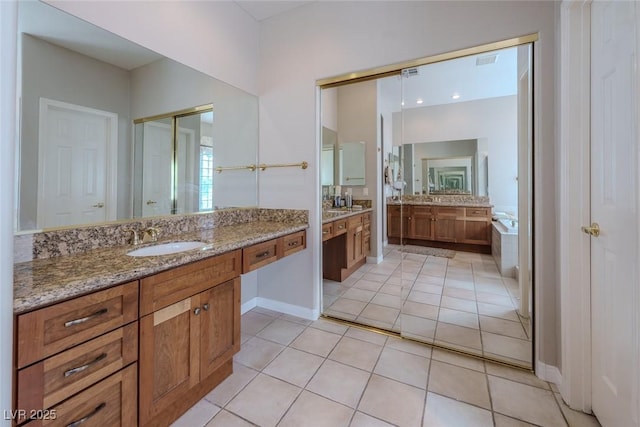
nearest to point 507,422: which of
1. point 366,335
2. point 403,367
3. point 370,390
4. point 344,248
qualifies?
point 403,367

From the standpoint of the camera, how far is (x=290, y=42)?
240 cm

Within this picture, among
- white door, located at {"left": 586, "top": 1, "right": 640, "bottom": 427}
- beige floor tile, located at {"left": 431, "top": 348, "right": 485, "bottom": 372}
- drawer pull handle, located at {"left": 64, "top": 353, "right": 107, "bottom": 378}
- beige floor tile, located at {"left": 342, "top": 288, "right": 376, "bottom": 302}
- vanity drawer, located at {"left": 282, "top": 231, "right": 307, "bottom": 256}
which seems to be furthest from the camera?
beige floor tile, located at {"left": 342, "top": 288, "right": 376, "bottom": 302}

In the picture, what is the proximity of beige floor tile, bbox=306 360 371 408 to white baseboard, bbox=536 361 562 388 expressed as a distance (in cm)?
105

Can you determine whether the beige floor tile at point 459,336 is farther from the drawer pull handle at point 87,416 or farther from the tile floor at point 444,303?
the drawer pull handle at point 87,416

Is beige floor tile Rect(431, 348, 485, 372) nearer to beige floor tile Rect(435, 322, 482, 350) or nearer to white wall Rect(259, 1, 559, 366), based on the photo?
beige floor tile Rect(435, 322, 482, 350)

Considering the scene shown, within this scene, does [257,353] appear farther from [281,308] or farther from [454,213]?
[454,213]

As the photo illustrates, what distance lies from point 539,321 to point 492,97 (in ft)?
8.80

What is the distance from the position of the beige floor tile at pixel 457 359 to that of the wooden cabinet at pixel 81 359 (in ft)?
5.88

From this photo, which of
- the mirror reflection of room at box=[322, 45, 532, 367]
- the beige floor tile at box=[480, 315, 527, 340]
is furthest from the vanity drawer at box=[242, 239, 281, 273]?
the beige floor tile at box=[480, 315, 527, 340]

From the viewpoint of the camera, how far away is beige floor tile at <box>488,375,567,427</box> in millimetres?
1337

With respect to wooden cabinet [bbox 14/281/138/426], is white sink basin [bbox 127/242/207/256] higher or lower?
higher

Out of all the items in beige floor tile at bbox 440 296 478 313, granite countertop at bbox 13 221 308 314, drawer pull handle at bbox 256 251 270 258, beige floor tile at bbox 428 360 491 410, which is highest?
granite countertop at bbox 13 221 308 314

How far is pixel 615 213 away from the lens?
1.14 metres

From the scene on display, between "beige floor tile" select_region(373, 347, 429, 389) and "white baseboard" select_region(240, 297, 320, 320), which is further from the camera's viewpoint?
"white baseboard" select_region(240, 297, 320, 320)
